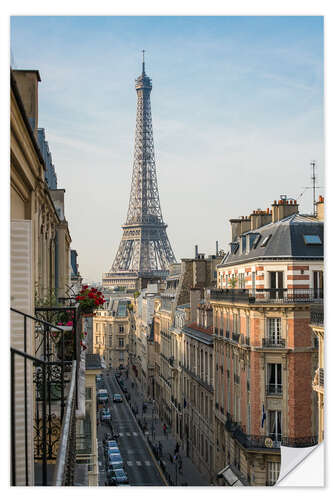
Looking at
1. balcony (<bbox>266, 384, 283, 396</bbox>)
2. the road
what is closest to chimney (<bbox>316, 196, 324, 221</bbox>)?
balcony (<bbox>266, 384, 283, 396</bbox>)

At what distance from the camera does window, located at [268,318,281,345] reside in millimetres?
25984

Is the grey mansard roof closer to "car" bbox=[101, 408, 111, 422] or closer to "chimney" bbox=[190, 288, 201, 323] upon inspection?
"chimney" bbox=[190, 288, 201, 323]

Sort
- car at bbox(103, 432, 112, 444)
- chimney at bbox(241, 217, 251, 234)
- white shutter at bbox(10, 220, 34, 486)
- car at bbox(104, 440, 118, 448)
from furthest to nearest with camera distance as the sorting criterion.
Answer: car at bbox(103, 432, 112, 444)
car at bbox(104, 440, 118, 448)
chimney at bbox(241, 217, 251, 234)
white shutter at bbox(10, 220, 34, 486)

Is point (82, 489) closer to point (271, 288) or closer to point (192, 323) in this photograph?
point (271, 288)

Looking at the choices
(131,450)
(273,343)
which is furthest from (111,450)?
(273,343)

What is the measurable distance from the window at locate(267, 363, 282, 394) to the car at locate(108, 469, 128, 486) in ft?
32.1

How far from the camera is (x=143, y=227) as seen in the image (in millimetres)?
120312

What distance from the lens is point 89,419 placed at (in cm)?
1900

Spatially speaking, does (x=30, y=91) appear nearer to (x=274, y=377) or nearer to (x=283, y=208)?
(x=274, y=377)

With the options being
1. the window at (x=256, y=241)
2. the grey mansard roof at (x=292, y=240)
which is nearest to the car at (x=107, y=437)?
the window at (x=256, y=241)

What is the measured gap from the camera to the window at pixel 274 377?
25938 mm

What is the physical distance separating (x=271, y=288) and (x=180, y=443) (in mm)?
20045

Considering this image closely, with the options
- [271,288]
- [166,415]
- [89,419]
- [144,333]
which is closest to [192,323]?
[166,415]

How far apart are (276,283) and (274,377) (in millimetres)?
3583
